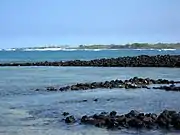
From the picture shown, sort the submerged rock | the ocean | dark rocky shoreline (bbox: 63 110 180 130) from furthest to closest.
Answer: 1. the submerged rock
2. dark rocky shoreline (bbox: 63 110 180 130)
3. the ocean

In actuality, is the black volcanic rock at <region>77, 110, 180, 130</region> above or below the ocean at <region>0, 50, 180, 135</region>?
above

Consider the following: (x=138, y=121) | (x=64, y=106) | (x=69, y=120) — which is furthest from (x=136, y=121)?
(x=64, y=106)

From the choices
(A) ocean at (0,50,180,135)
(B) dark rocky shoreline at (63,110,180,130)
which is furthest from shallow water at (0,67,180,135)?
(B) dark rocky shoreline at (63,110,180,130)

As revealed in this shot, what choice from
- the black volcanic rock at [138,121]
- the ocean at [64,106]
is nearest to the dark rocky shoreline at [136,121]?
the black volcanic rock at [138,121]

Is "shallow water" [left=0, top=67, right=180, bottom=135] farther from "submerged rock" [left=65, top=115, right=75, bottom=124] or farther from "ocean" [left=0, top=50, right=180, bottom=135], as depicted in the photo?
"submerged rock" [left=65, top=115, right=75, bottom=124]

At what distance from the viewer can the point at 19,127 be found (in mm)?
18031

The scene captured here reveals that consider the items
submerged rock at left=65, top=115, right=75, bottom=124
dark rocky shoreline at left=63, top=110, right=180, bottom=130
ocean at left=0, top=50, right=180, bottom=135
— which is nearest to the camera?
ocean at left=0, top=50, right=180, bottom=135

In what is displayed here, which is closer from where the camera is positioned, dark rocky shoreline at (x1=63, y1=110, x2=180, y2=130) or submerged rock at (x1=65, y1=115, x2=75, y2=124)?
dark rocky shoreline at (x1=63, y1=110, x2=180, y2=130)

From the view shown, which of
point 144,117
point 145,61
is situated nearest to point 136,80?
point 144,117

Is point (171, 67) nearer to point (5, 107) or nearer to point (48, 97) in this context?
point (48, 97)

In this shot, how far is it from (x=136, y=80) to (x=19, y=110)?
16.4 m

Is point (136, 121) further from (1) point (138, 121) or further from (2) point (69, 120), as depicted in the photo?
(2) point (69, 120)

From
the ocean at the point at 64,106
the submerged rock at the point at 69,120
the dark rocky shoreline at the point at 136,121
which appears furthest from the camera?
the submerged rock at the point at 69,120

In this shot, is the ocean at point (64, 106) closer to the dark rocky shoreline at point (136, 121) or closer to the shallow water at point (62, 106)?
the shallow water at point (62, 106)
